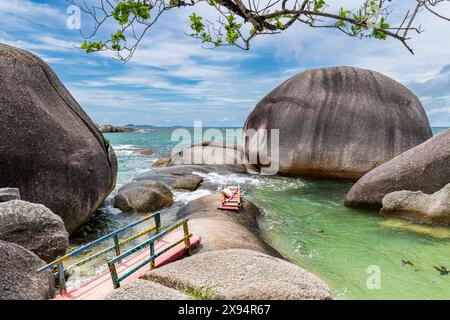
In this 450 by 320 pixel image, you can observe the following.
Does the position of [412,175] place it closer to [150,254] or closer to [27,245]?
[150,254]

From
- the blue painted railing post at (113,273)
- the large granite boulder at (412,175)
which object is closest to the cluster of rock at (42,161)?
the blue painted railing post at (113,273)

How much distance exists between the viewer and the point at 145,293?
2.78m

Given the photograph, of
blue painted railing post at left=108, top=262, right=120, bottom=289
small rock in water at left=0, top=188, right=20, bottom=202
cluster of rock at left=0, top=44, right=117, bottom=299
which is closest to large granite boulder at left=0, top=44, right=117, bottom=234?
cluster of rock at left=0, top=44, right=117, bottom=299

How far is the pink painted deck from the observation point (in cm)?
376

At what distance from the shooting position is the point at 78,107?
8.57m

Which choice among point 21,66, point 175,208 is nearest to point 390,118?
point 175,208

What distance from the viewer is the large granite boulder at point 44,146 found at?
20.3ft

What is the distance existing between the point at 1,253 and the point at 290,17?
4618 mm

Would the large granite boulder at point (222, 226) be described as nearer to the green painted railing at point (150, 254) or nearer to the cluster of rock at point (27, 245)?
the green painted railing at point (150, 254)

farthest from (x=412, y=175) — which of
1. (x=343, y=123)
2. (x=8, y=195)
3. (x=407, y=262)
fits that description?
(x=8, y=195)

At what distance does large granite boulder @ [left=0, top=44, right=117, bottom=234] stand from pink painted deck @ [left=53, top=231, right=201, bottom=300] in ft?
8.69

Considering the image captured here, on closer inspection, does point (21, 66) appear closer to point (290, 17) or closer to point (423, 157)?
point (290, 17)

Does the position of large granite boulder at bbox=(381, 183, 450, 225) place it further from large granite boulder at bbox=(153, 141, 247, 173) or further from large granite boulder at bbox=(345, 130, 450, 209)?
large granite boulder at bbox=(153, 141, 247, 173)
